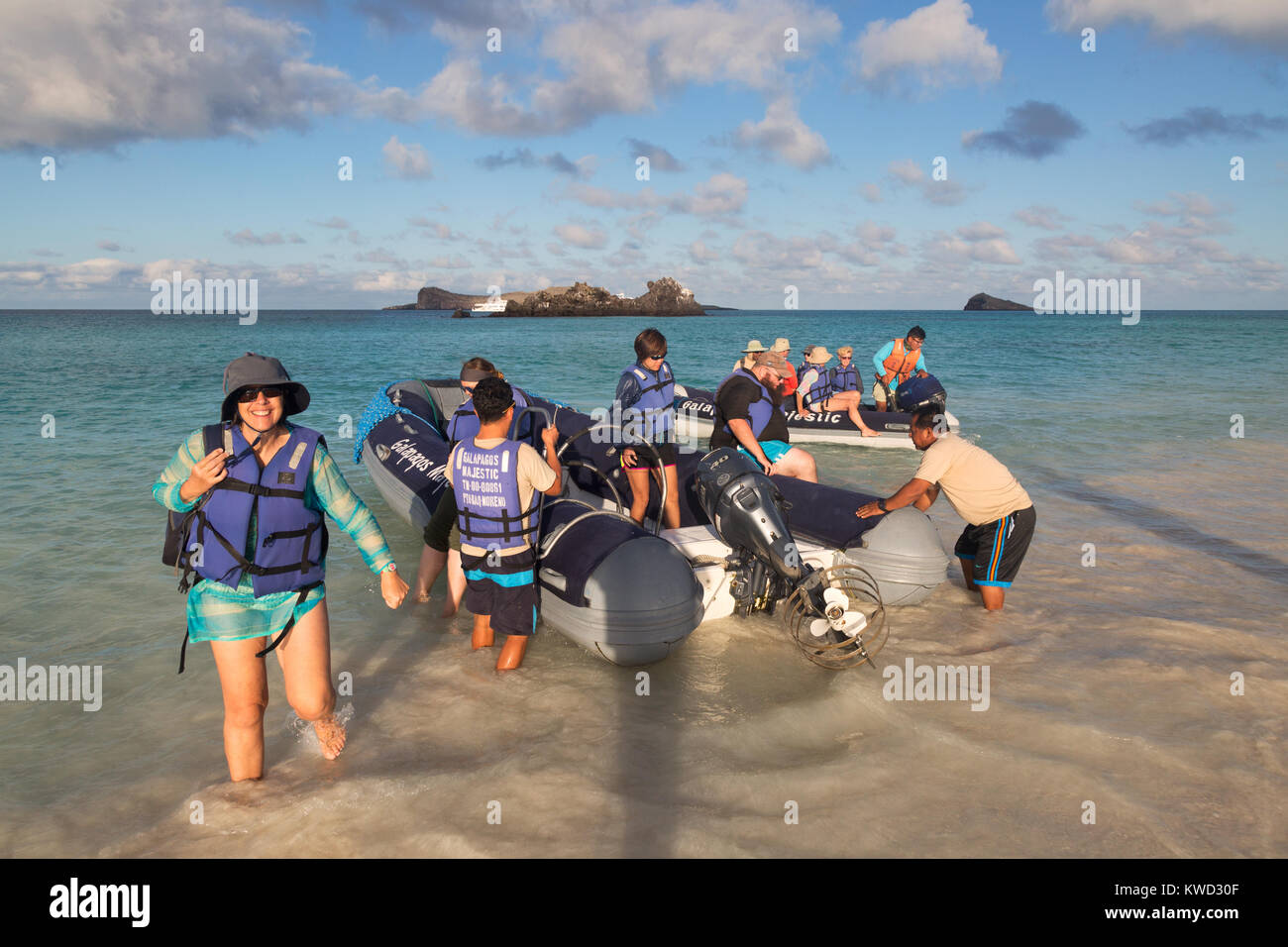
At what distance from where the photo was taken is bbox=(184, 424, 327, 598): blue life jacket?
8.87 ft

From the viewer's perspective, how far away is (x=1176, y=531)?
22.1ft

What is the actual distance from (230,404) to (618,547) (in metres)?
2.03

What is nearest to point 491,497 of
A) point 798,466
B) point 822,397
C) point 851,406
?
point 798,466

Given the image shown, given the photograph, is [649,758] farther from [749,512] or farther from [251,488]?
[251,488]

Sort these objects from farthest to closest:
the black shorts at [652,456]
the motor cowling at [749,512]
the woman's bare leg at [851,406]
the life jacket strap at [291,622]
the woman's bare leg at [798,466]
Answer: the woman's bare leg at [851,406] → the woman's bare leg at [798,466] → the black shorts at [652,456] → the motor cowling at [749,512] → the life jacket strap at [291,622]

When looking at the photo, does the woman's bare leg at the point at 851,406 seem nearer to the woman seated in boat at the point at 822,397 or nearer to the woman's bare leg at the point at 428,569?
the woman seated in boat at the point at 822,397

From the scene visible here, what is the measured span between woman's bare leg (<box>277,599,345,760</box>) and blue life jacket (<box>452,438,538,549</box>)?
972 mm

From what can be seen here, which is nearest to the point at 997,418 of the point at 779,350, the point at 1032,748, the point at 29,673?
the point at 779,350

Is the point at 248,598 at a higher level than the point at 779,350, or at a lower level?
lower

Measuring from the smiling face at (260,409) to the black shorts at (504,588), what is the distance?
1414 mm

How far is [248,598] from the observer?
9.05ft

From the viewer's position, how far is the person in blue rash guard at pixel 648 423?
17.5 feet

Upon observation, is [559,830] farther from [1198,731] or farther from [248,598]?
[1198,731]

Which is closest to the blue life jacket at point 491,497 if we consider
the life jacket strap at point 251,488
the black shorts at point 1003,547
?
the life jacket strap at point 251,488
